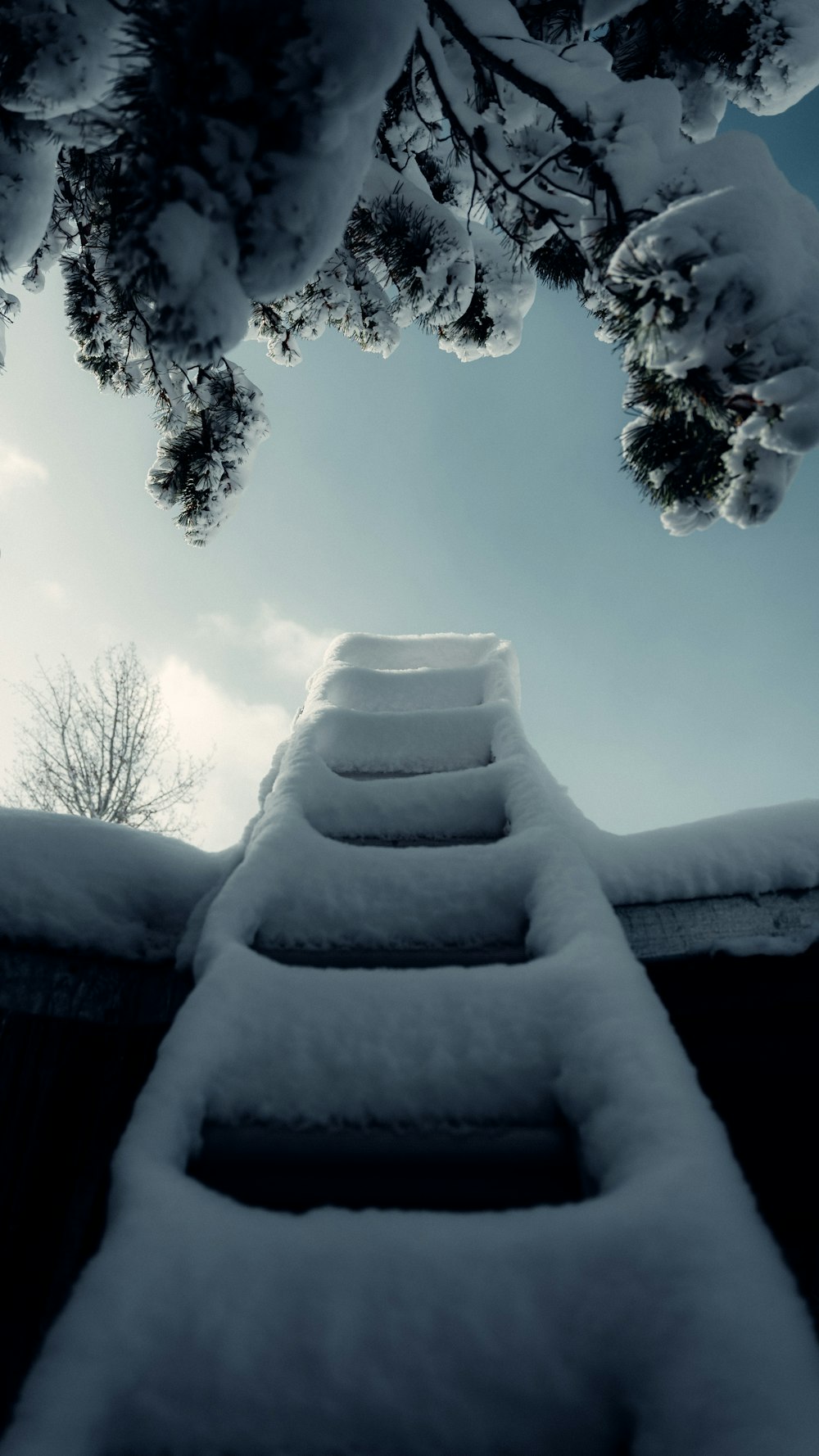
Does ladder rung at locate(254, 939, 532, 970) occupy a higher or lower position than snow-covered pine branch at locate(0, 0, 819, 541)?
lower

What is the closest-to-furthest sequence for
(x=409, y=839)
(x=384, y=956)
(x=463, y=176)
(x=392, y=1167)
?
(x=392, y=1167)
(x=384, y=956)
(x=409, y=839)
(x=463, y=176)

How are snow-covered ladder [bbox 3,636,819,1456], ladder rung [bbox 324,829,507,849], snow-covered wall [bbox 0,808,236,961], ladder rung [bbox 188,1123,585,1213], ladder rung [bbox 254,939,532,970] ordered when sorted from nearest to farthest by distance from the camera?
snow-covered ladder [bbox 3,636,819,1456]
ladder rung [bbox 188,1123,585,1213]
ladder rung [bbox 254,939,532,970]
snow-covered wall [bbox 0,808,236,961]
ladder rung [bbox 324,829,507,849]

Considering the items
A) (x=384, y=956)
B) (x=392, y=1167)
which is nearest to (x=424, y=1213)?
(x=392, y=1167)

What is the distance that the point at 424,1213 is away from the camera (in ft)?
2.70

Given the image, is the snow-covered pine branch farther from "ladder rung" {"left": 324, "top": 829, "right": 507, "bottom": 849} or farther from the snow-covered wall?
the snow-covered wall

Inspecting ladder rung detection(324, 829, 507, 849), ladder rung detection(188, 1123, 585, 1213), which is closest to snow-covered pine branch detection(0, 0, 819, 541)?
ladder rung detection(324, 829, 507, 849)

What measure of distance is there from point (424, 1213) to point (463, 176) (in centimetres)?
361

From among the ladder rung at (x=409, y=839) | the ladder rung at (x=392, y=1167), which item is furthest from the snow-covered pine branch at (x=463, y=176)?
the ladder rung at (x=392, y=1167)

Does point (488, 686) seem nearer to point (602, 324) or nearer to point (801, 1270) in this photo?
point (602, 324)

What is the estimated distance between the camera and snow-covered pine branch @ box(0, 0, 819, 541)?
100 cm

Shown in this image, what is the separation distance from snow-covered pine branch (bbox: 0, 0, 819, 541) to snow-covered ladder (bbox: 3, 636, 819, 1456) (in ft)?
3.49

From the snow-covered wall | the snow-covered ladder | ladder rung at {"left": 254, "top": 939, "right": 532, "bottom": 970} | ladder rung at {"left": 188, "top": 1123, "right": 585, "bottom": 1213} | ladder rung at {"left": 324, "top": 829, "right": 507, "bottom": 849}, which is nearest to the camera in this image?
the snow-covered ladder

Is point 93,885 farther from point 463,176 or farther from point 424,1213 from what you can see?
point 463,176

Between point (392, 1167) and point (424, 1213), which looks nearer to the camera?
point (424, 1213)
